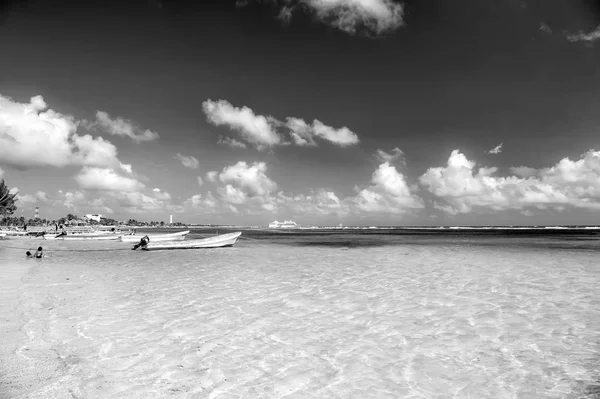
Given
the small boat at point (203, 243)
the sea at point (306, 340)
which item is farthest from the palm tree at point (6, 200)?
the sea at point (306, 340)

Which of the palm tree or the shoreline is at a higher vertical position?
the palm tree

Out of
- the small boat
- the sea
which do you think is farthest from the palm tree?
the sea

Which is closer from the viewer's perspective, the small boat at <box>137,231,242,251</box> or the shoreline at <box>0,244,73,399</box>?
the shoreline at <box>0,244,73,399</box>

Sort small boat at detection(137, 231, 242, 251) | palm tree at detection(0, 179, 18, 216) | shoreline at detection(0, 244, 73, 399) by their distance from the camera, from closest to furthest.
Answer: shoreline at detection(0, 244, 73, 399)
small boat at detection(137, 231, 242, 251)
palm tree at detection(0, 179, 18, 216)

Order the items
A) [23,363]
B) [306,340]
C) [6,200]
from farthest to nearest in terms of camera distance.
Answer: [6,200] → [306,340] → [23,363]

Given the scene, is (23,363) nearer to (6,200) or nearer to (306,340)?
(306,340)

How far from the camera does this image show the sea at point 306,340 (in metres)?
5.57

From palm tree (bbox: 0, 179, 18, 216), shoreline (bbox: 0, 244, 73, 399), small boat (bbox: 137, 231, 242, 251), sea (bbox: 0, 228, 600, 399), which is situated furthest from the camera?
palm tree (bbox: 0, 179, 18, 216)

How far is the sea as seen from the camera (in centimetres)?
557

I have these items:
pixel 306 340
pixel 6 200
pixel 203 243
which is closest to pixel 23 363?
pixel 306 340

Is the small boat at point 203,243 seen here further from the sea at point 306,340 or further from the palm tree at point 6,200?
the palm tree at point 6,200

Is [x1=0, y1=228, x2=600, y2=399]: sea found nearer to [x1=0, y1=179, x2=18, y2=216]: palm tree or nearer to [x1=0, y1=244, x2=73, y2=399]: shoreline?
[x1=0, y1=244, x2=73, y2=399]: shoreline

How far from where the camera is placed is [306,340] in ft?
25.9

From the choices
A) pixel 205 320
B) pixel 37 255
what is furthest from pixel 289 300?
pixel 37 255
